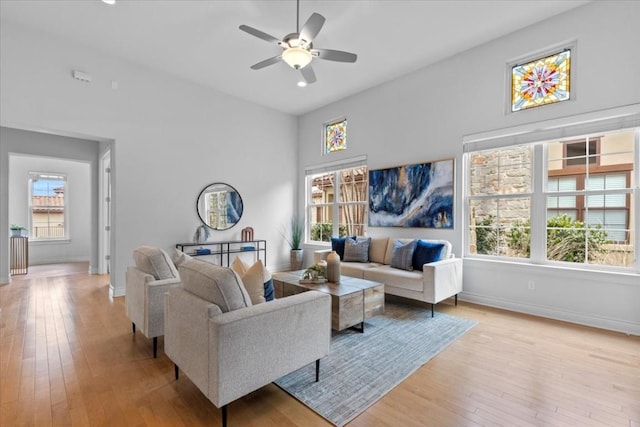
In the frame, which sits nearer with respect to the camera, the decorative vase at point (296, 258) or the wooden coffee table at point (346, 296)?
the wooden coffee table at point (346, 296)

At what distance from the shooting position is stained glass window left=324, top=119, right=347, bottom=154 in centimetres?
608

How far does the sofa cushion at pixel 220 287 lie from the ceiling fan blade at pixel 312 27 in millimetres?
2247

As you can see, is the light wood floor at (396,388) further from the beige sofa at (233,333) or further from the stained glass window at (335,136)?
the stained glass window at (335,136)

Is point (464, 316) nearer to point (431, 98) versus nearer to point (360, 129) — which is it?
point (431, 98)

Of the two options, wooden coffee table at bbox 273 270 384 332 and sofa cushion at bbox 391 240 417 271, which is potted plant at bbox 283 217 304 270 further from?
wooden coffee table at bbox 273 270 384 332

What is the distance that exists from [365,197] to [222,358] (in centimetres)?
442

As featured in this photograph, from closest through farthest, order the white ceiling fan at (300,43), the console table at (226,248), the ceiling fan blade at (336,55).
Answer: the white ceiling fan at (300,43) → the ceiling fan blade at (336,55) → the console table at (226,248)

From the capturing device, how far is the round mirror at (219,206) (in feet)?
18.2

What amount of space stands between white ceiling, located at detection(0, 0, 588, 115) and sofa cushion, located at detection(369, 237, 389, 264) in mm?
2698

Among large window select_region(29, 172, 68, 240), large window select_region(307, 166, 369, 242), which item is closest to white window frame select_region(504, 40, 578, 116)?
large window select_region(307, 166, 369, 242)

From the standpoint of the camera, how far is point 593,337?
307cm

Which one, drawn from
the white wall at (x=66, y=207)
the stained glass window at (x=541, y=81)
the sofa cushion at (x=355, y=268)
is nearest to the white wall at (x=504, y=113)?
the stained glass window at (x=541, y=81)

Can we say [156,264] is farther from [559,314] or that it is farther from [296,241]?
[559,314]

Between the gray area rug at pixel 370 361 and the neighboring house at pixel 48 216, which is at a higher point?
the neighboring house at pixel 48 216
